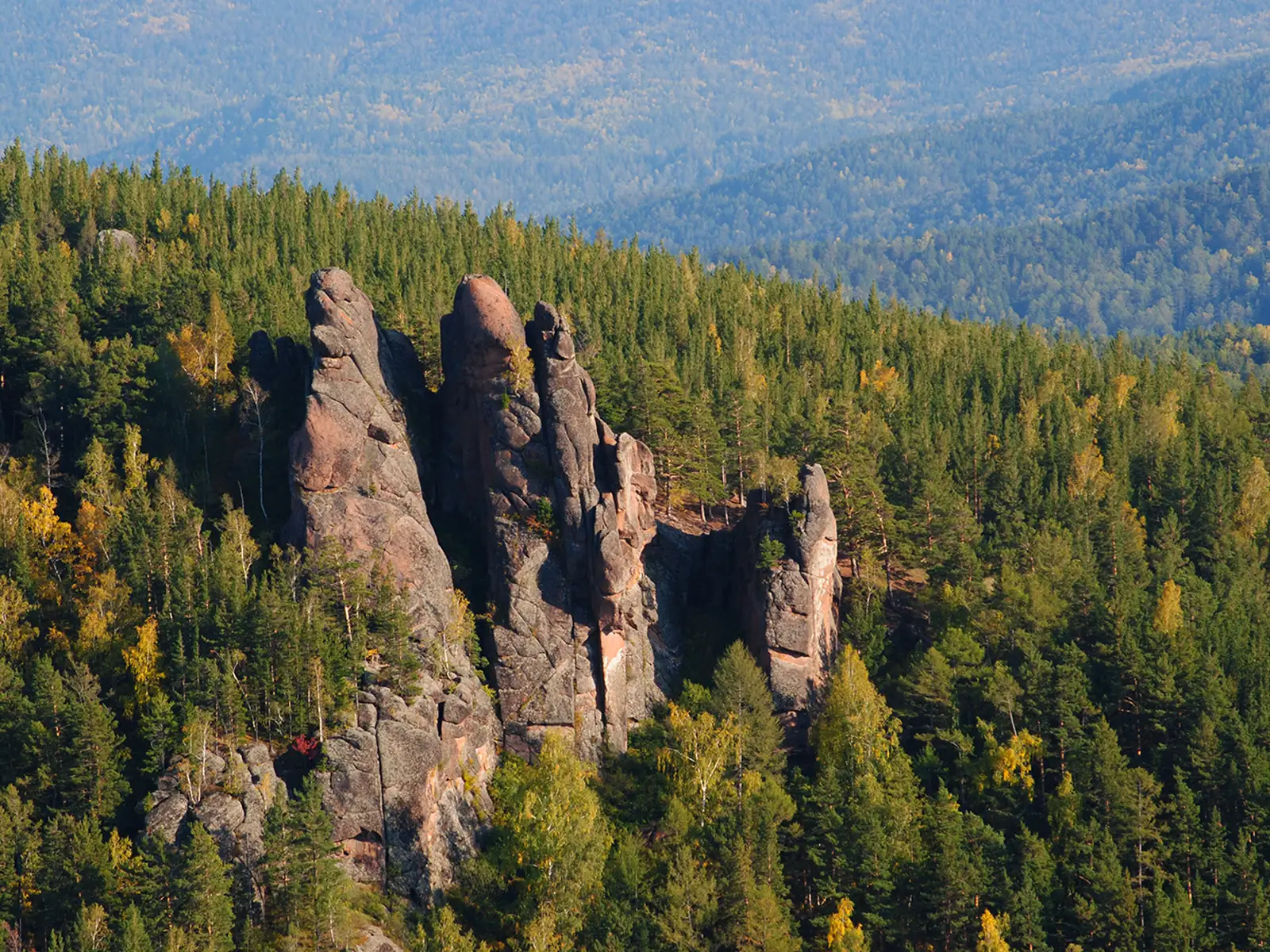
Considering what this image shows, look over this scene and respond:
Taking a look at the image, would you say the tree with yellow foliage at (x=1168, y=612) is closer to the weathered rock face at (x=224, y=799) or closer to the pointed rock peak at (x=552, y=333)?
the pointed rock peak at (x=552, y=333)

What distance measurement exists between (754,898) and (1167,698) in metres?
29.0

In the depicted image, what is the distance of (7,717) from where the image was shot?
9169 centimetres

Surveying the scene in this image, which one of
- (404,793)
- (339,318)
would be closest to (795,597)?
(404,793)

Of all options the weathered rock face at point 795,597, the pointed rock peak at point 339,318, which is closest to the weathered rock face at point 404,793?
the weathered rock face at point 795,597

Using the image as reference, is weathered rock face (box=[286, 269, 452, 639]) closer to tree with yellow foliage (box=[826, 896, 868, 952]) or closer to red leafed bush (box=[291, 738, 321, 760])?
red leafed bush (box=[291, 738, 321, 760])

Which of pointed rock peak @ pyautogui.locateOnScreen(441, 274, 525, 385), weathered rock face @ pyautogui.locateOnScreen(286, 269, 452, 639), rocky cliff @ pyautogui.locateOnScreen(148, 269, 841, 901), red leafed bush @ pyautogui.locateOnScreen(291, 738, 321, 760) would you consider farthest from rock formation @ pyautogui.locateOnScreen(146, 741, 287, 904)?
pointed rock peak @ pyautogui.locateOnScreen(441, 274, 525, 385)

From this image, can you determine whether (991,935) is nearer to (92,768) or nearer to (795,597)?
(795,597)

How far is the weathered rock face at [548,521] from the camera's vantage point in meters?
104

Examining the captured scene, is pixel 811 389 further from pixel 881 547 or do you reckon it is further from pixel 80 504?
pixel 80 504

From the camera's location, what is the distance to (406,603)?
9912 cm

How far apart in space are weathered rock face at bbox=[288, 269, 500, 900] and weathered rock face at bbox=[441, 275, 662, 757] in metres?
3.41

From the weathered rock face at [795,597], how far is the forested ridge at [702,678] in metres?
1.72

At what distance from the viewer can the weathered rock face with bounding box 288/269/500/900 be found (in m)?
93.1

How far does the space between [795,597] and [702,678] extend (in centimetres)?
721
